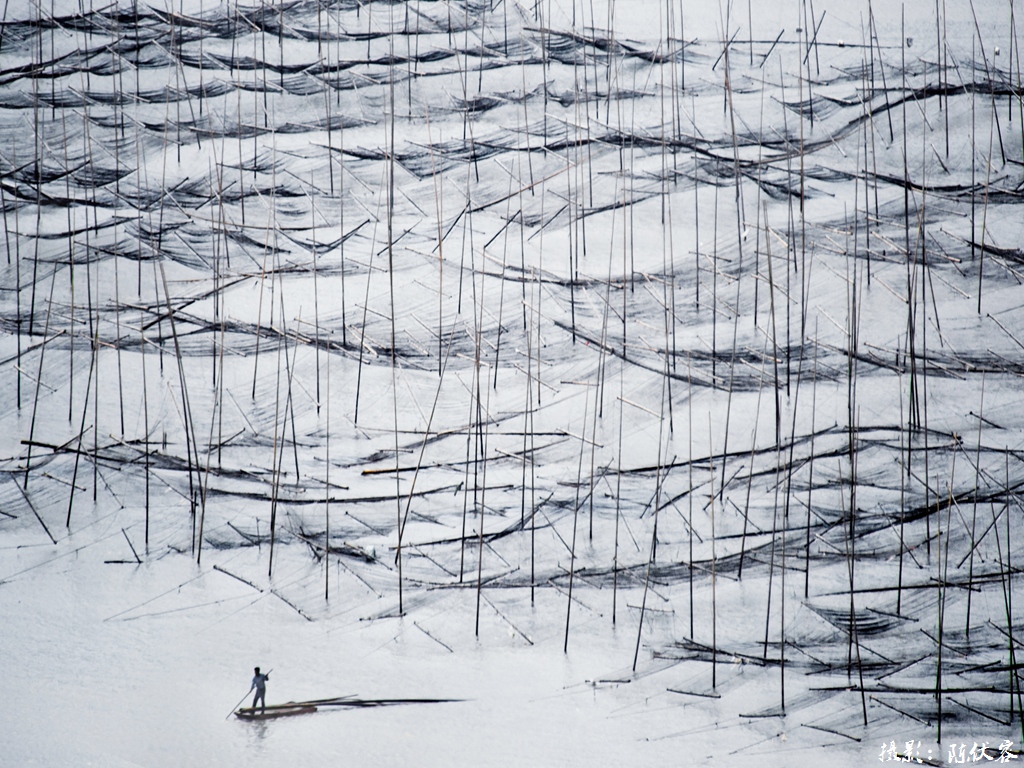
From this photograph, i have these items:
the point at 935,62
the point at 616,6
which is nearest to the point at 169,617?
the point at 616,6

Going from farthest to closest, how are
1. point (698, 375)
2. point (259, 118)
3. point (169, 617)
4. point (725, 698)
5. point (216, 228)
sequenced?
point (259, 118)
point (216, 228)
point (698, 375)
point (169, 617)
point (725, 698)

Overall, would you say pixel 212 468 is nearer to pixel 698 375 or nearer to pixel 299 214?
pixel 299 214

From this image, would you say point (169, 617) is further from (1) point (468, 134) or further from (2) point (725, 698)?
(1) point (468, 134)

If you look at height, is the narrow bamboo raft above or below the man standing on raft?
below

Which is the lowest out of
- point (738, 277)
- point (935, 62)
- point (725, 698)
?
point (725, 698)

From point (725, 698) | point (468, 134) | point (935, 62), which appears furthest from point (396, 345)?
point (935, 62)

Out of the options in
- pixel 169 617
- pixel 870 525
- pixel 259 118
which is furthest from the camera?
pixel 259 118

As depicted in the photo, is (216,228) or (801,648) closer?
(801,648)

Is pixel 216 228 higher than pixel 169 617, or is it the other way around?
pixel 216 228

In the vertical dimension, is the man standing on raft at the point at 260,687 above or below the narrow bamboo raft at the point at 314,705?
above
